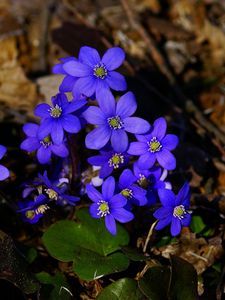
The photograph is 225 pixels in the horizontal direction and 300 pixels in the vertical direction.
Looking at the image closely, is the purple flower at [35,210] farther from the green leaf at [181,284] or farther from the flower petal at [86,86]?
the green leaf at [181,284]

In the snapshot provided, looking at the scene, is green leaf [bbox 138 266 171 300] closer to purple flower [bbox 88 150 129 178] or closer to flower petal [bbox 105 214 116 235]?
flower petal [bbox 105 214 116 235]

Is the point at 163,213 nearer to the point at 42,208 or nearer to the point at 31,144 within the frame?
the point at 42,208

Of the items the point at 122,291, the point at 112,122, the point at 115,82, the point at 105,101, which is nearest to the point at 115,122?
the point at 112,122

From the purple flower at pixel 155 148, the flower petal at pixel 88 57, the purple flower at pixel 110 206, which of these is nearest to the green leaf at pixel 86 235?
the purple flower at pixel 110 206

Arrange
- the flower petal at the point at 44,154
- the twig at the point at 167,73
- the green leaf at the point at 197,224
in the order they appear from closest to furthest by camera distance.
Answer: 1. the flower petal at the point at 44,154
2. the green leaf at the point at 197,224
3. the twig at the point at 167,73

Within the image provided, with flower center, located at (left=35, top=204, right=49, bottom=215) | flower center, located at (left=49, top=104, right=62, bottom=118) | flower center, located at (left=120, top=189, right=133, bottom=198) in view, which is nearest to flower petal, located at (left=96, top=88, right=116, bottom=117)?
flower center, located at (left=49, top=104, right=62, bottom=118)

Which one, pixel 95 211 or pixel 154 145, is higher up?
pixel 154 145
